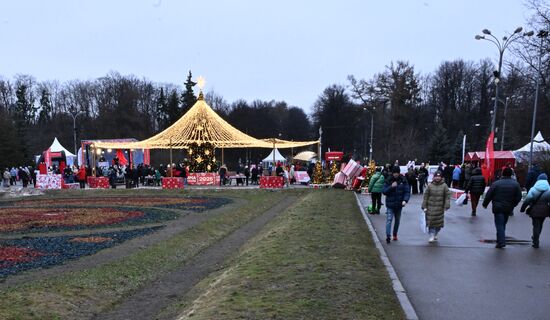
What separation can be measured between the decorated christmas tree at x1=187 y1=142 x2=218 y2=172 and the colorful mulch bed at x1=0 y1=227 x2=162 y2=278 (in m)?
21.2

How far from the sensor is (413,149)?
68062mm

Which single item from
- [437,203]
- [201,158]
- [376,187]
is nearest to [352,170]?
[201,158]

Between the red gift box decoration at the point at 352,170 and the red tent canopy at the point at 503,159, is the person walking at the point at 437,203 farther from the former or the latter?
the red tent canopy at the point at 503,159

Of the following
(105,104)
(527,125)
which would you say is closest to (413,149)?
(527,125)

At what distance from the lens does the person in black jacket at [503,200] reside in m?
11.5

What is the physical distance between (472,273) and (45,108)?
10417 centimetres

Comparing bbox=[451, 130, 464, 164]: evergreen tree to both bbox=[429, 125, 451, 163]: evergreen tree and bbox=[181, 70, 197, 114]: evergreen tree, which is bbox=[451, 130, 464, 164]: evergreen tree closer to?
bbox=[429, 125, 451, 163]: evergreen tree

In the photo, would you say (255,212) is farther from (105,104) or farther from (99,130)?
(105,104)

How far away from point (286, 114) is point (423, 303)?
117530 mm

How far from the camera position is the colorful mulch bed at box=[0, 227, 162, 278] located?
34.5 ft

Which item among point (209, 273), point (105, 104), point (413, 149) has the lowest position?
point (209, 273)

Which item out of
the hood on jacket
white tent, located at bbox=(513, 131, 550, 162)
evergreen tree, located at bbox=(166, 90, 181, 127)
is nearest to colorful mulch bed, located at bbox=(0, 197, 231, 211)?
the hood on jacket

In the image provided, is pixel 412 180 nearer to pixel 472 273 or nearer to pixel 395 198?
pixel 395 198

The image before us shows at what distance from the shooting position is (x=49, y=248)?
12359 millimetres
